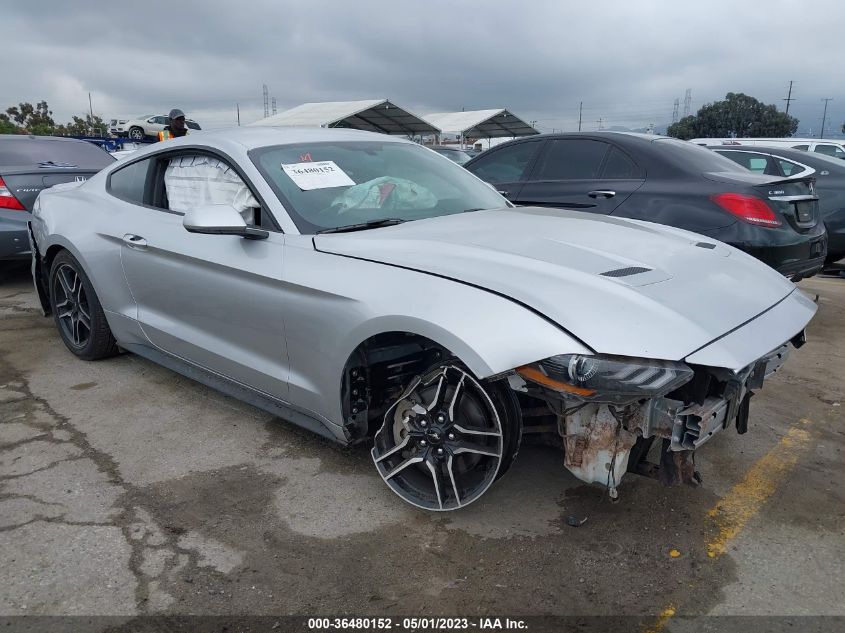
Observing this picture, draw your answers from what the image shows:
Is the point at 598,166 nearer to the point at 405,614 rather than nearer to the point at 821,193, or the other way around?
the point at 821,193

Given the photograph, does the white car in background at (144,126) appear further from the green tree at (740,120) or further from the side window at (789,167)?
the green tree at (740,120)

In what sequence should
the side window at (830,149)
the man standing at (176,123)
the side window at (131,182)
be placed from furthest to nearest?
1. the side window at (830,149)
2. the man standing at (176,123)
3. the side window at (131,182)

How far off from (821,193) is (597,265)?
6017 millimetres

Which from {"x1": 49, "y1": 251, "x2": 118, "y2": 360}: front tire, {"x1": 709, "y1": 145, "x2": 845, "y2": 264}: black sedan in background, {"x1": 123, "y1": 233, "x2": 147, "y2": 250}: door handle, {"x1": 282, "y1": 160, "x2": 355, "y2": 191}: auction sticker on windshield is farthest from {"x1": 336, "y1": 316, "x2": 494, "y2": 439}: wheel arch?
{"x1": 709, "y1": 145, "x2": 845, "y2": 264}: black sedan in background

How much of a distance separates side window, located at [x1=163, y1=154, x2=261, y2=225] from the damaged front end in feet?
5.66

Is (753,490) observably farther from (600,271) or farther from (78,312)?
(78,312)

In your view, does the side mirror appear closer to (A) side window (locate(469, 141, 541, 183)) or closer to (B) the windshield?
(B) the windshield

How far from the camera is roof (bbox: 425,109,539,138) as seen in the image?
34.9 m

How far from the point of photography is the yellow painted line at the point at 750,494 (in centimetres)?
250

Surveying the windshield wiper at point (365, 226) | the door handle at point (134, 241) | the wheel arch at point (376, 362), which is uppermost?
the windshield wiper at point (365, 226)

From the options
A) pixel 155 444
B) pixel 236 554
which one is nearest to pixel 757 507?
pixel 236 554

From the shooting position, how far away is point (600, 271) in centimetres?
249

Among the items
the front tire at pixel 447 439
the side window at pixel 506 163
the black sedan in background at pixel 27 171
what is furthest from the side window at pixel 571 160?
the black sedan in background at pixel 27 171

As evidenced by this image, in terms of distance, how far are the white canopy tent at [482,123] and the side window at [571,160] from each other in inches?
1163
